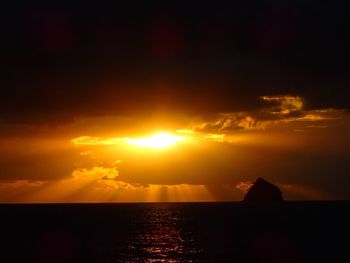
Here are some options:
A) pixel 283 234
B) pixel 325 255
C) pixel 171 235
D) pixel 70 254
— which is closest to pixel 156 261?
pixel 70 254

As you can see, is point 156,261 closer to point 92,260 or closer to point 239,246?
point 92,260

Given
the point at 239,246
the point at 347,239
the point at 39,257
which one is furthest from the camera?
the point at 347,239

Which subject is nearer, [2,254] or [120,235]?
[2,254]

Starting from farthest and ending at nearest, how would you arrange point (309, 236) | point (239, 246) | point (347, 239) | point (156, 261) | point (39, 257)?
point (309, 236) < point (347, 239) < point (239, 246) < point (39, 257) < point (156, 261)

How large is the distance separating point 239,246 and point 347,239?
29570 mm

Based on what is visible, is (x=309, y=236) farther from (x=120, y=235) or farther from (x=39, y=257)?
(x=39, y=257)

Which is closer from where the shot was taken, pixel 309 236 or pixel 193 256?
pixel 193 256

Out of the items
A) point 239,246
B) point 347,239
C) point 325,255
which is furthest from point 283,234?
point 325,255

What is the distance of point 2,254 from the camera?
3708 inches

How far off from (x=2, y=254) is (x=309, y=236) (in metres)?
72.9

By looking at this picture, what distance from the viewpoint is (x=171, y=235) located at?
136 metres

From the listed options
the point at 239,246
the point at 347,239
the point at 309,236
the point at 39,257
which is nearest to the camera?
the point at 39,257

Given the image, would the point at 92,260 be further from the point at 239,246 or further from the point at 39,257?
the point at 239,246

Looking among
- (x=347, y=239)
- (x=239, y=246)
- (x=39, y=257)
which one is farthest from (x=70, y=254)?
(x=347, y=239)
